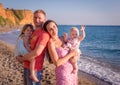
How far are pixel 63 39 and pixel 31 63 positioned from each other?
26.6 inches

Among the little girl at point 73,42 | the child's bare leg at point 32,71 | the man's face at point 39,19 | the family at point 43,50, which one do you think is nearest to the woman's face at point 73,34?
the little girl at point 73,42

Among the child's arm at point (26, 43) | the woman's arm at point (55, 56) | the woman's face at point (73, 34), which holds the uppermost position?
the woman's face at point (73, 34)

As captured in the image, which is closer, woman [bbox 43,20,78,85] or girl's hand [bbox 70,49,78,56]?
woman [bbox 43,20,78,85]

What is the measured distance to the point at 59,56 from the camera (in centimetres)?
364

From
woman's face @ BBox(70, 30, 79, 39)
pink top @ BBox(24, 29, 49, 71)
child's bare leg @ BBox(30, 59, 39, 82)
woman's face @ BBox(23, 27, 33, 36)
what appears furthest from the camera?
woman's face @ BBox(70, 30, 79, 39)

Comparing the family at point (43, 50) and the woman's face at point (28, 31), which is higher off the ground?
the woman's face at point (28, 31)

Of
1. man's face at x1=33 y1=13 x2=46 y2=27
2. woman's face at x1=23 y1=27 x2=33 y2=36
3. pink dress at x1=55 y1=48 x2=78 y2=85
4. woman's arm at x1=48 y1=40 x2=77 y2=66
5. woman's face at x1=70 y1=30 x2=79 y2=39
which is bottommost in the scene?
pink dress at x1=55 y1=48 x2=78 y2=85

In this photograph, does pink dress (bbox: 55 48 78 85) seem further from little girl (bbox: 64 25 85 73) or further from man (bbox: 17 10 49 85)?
man (bbox: 17 10 49 85)

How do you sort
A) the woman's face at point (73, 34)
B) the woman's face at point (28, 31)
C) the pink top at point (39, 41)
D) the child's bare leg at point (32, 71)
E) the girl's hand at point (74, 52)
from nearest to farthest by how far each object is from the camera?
the pink top at point (39, 41) < the child's bare leg at point (32, 71) < the girl's hand at point (74, 52) < the woman's face at point (28, 31) < the woman's face at point (73, 34)

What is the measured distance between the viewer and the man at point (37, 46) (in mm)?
3398

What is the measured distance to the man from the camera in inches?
134

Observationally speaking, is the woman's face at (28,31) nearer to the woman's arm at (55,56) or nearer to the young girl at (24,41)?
the young girl at (24,41)

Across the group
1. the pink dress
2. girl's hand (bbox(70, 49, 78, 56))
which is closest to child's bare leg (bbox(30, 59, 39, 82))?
the pink dress

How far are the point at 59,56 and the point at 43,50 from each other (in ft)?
0.82
